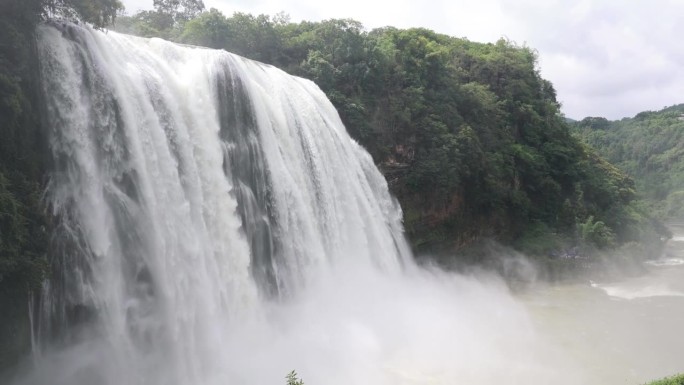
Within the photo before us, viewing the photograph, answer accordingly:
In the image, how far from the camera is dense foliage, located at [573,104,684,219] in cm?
6156

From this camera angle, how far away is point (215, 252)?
1213cm

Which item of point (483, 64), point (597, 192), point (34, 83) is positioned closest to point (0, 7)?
point (34, 83)

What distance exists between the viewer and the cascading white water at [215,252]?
9.71 meters

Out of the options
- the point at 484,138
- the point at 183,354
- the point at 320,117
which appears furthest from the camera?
the point at 484,138

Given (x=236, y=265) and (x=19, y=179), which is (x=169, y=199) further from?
(x=19, y=179)

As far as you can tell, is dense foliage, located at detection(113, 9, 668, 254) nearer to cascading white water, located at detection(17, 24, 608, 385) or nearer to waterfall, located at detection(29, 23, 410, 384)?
cascading white water, located at detection(17, 24, 608, 385)

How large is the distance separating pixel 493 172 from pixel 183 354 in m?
18.4

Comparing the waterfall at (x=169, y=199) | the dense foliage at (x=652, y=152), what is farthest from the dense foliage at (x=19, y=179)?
the dense foliage at (x=652, y=152)

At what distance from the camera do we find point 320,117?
711 inches

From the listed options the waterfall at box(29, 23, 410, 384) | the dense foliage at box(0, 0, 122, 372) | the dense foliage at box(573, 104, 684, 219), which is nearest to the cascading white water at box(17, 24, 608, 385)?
the waterfall at box(29, 23, 410, 384)

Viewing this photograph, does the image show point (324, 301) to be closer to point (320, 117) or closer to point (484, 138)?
point (320, 117)

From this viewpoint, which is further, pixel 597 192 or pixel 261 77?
pixel 597 192

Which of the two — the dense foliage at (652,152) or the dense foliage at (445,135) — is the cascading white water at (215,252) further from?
the dense foliage at (652,152)

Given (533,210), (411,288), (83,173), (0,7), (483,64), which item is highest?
(483,64)
